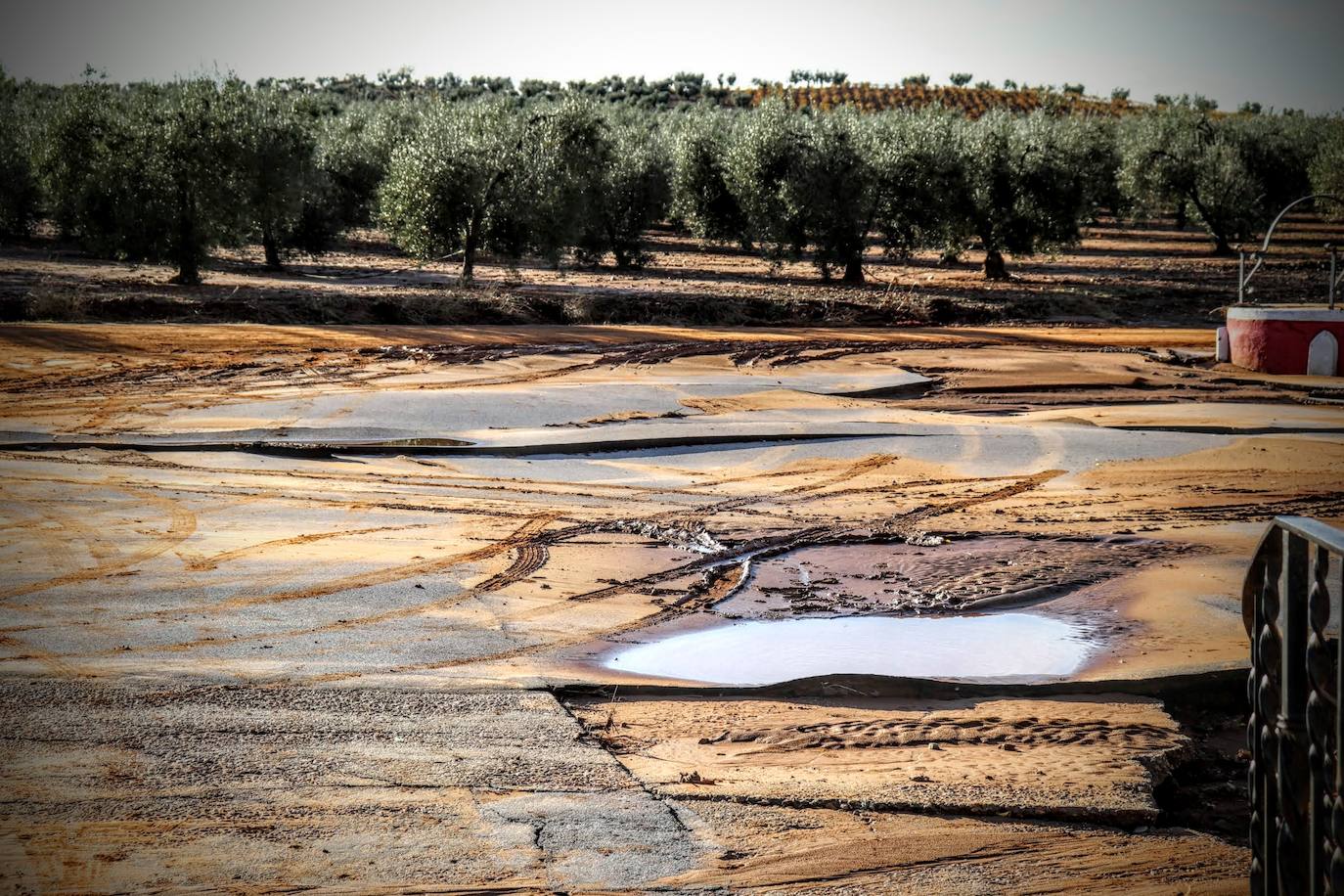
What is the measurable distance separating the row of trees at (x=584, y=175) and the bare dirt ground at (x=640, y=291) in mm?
1222

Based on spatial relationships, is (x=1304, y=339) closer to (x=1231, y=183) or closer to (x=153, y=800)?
(x=153, y=800)

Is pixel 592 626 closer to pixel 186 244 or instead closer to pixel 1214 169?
pixel 186 244

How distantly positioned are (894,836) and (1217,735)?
2.44m

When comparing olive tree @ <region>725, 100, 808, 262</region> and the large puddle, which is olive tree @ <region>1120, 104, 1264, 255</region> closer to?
olive tree @ <region>725, 100, 808, 262</region>

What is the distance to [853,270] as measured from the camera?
121 feet

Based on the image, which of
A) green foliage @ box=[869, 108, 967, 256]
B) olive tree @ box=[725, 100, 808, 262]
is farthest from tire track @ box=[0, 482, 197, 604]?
green foliage @ box=[869, 108, 967, 256]

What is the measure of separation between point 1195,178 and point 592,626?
154 feet

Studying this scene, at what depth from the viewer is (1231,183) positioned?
155 feet

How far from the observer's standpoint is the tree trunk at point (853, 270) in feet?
120

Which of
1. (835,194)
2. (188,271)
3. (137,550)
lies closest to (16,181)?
(188,271)

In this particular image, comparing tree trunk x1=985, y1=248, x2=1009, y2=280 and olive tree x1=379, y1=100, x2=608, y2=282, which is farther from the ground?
olive tree x1=379, y1=100, x2=608, y2=282

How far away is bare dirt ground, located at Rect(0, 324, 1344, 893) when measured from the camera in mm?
4895

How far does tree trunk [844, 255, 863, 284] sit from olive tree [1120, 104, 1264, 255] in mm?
17262

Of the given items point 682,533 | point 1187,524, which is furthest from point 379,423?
point 1187,524
